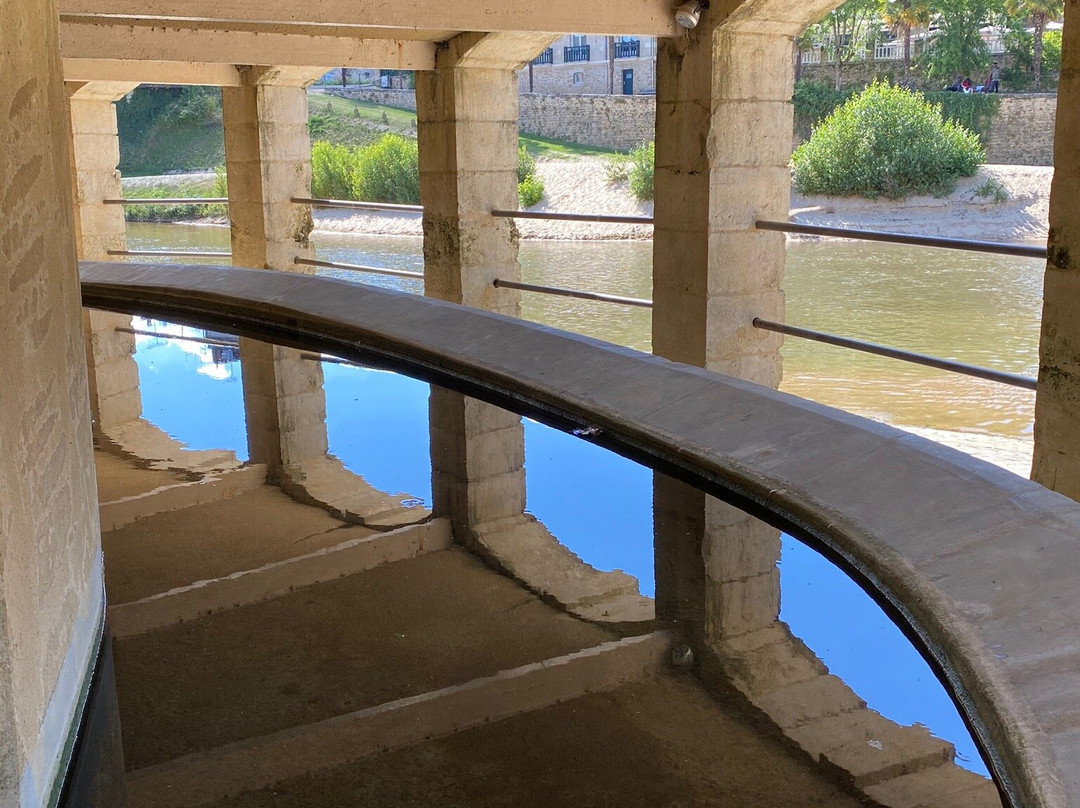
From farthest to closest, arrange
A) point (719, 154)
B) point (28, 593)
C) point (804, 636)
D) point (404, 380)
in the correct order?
point (719, 154), point (404, 380), point (804, 636), point (28, 593)

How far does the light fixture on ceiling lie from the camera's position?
5.07m

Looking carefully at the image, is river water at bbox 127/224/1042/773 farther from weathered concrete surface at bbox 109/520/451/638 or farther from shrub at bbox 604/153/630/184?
shrub at bbox 604/153/630/184

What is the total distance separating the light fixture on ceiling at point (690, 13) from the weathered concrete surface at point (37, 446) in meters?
3.47

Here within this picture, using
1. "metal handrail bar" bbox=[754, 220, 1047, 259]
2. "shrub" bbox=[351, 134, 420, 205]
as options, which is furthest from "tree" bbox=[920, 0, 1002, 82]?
"metal handrail bar" bbox=[754, 220, 1047, 259]

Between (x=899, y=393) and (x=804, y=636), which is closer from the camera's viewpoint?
(x=804, y=636)

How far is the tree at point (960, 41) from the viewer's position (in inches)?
1258

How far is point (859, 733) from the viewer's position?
1.66 metres

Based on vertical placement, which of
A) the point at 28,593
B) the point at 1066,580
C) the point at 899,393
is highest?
the point at 28,593

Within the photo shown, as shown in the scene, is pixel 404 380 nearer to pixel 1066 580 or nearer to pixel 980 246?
pixel 980 246

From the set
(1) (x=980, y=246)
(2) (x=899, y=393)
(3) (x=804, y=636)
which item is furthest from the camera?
(2) (x=899, y=393)

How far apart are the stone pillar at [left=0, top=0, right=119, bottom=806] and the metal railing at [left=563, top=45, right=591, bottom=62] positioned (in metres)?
37.7

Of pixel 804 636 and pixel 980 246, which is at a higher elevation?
pixel 980 246

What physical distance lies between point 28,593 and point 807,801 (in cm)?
101

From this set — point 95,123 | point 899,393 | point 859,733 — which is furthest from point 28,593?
point 95,123
